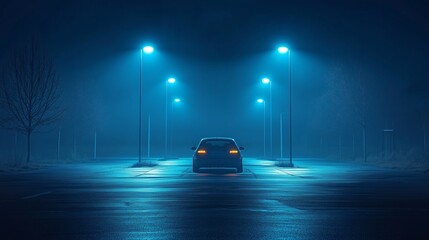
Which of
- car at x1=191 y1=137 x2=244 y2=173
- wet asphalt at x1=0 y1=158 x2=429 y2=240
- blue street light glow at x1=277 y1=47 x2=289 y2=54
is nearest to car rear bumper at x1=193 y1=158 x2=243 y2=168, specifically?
car at x1=191 y1=137 x2=244 y2=173

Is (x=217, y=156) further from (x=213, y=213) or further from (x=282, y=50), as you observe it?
(x=213, y=213)

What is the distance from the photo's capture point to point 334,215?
1198 cm

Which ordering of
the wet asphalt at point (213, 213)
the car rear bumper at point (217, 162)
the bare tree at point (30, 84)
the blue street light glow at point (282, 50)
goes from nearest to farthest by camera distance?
the wet asphalt at point (213, 213) < the car rear bumper at point (217, 162) < the bare tree at point (30, 84) < the blue street light glow at point (282, 50)

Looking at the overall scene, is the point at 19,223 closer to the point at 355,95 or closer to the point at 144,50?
the point at 144,50

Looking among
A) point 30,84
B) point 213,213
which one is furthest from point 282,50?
point 213,213

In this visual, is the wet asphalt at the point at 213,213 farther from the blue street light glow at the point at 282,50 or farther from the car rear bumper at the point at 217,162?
the blue street light glow at the point at 282,50

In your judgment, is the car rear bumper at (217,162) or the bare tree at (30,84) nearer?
the car rear bumper at (217,162)

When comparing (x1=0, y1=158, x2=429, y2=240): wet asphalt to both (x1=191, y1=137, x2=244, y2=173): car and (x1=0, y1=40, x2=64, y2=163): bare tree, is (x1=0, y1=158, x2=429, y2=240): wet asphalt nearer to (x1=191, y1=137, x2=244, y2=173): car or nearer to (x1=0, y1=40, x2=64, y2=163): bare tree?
(x1=191, y1=137, x2=244, y2=173): car

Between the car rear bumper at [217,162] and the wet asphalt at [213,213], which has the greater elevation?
the car rear bumper at [217,162]

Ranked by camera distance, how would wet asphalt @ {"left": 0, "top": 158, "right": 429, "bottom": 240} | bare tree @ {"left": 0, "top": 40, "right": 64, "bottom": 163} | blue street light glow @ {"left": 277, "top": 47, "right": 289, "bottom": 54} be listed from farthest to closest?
1. blue street light glow @ {"left": 277, "top": 47, "right": 289, "bottom": 54}
2. bare tree @ {"left": 0, "top": 40, "right": 64, "bottom": 163}
3. wet asphalt @ {"left": 0, "top": 158, "right": 429, "bottom": 240}

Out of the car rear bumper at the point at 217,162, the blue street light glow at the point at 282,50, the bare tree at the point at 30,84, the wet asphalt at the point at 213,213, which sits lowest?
the wet asphalt at the point at 213,213

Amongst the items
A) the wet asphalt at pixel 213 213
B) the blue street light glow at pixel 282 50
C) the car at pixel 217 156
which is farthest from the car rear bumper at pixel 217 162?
the blue street light glow at pixel 282 50

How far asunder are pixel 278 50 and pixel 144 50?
8.46m

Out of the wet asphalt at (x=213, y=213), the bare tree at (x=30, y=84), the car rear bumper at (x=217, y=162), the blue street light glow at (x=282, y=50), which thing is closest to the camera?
the wet asphalt at (x=213, y=213)
